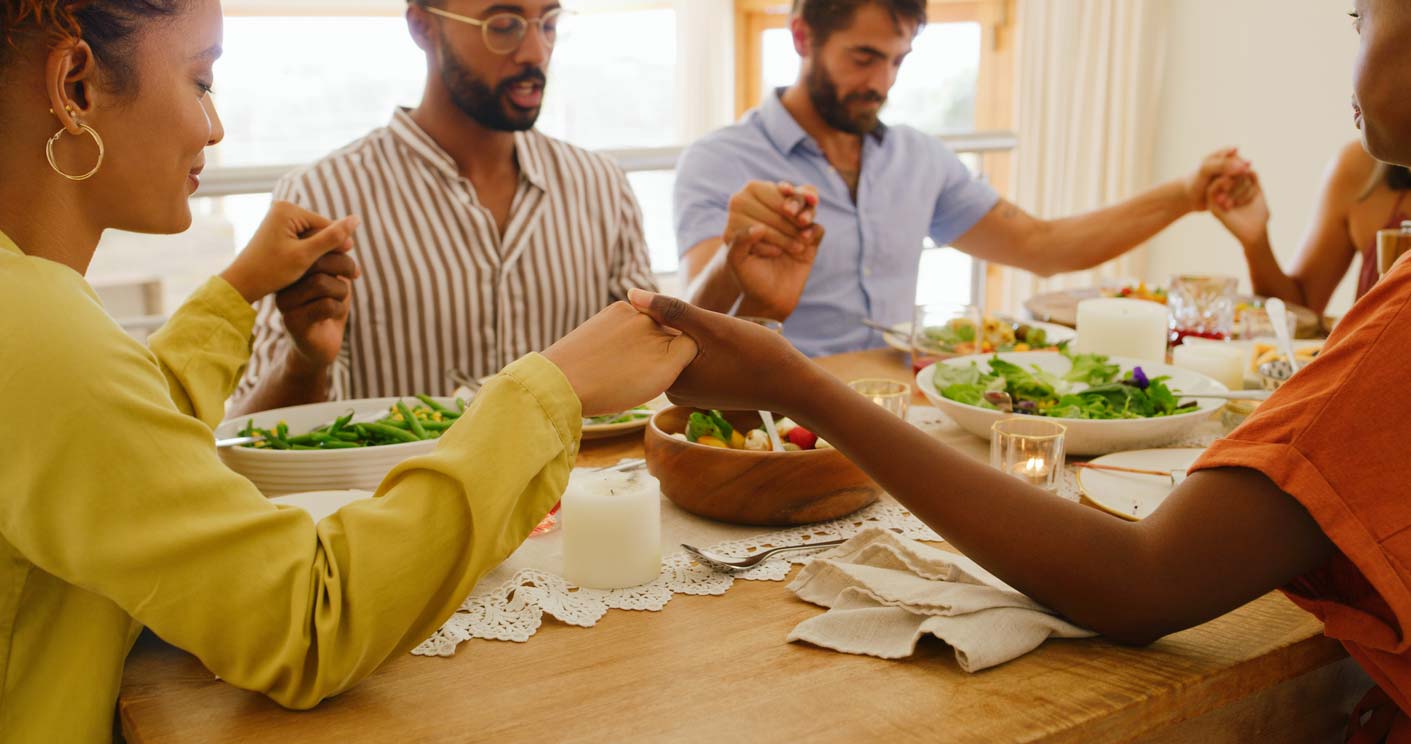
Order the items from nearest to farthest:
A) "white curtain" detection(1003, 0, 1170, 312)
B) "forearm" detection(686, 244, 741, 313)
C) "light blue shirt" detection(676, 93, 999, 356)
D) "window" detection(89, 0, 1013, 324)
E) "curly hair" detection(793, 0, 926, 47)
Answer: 1. "forearm" detection(686, 244, 741, 313)
2. "curly hair" detection(793, 0, 926, 47)
3. "light blue shirt" detection(676, 93, 999, 356)
4. "white curtain" detection(1003, 0, 1170, 312)
5. "window" detection(89, 0, 1013, 324)

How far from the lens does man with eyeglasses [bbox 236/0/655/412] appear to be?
7.40 ft

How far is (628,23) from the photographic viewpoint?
744 centimetres

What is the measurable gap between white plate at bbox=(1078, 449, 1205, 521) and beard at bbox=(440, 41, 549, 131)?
4.49 feet

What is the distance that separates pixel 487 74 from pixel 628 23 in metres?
5.47

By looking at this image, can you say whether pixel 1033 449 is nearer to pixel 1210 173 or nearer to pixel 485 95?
pixel 485 95

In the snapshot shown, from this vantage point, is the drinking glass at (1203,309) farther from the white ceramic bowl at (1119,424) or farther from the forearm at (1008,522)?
the forearm at (1008,522)

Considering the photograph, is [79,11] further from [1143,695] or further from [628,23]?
[628,23]

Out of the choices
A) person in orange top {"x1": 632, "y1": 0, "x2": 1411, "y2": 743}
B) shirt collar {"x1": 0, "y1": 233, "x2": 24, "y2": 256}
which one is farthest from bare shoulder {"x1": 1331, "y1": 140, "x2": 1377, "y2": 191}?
shirt collar {"x1": 0, "y1": 233, "x2": 24, "y2": 256}

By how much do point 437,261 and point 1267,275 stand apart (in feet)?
6.31

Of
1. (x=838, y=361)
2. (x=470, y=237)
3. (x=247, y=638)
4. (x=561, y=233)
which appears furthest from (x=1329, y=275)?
(x=247, y=638)

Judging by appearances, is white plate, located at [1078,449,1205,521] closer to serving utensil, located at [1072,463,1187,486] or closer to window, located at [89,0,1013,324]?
serving utensil, located at [1072,463,1187,486]

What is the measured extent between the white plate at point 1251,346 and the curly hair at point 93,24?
67.3 inches

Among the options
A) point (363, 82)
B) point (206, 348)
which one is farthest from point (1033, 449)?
point (363, 82)

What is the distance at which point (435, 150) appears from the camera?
232 centimetres
